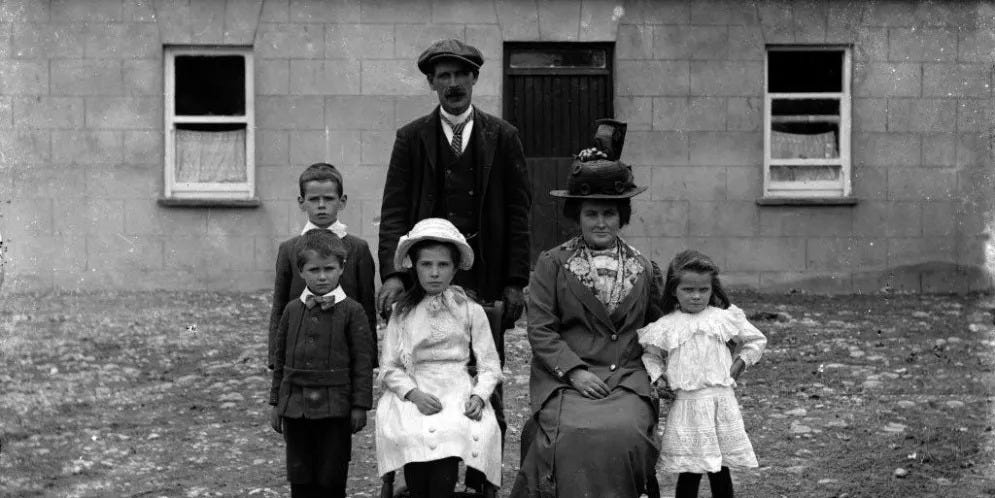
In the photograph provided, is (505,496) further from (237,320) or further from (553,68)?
(553,68)

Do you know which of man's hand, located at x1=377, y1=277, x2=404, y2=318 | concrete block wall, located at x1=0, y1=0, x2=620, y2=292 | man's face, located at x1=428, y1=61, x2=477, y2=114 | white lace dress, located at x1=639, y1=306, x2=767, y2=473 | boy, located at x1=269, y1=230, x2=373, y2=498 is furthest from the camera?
concrete block wall, located at x1=0, y1=0, x2=620, y2=292

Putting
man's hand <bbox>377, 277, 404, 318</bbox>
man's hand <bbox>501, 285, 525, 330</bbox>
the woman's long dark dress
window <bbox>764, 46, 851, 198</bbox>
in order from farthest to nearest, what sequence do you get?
1. window <bbox>764, 46, 851, 198</bbox>
2. man's hand <bbox>501, 285, 525, 330</bbox>
3. man's hand <bbox>377, 277, 404, 318</bbox>
4. the woman's long dark dress

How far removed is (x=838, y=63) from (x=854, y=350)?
491 cm

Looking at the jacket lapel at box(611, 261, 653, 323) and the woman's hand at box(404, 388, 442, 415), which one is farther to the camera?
the jacket lapel at box(611, 261, 653, 323)

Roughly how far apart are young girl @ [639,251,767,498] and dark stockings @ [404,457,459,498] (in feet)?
2.80

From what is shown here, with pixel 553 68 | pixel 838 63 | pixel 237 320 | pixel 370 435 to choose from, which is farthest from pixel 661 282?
pixel 838 63

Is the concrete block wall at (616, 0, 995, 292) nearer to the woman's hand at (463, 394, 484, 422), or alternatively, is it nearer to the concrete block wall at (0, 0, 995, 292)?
the concrete block wall at (0, 0, 995, 292)

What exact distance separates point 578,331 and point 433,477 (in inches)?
34.5

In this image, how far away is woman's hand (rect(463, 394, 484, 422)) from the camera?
197 inches

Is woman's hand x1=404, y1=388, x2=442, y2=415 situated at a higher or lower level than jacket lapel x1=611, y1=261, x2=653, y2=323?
lower

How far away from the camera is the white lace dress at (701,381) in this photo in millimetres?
5012

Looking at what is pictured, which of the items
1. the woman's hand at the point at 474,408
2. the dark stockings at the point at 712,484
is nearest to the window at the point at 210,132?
the woman's hand at the point at 474,408

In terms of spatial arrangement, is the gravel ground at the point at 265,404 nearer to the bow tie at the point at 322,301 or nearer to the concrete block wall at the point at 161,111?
the concrete block wall at the point at 161,111

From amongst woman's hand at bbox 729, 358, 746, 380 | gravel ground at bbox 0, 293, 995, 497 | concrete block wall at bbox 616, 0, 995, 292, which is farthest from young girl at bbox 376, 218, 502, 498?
concrete block wall at bbox 616, 0, 995, 292
